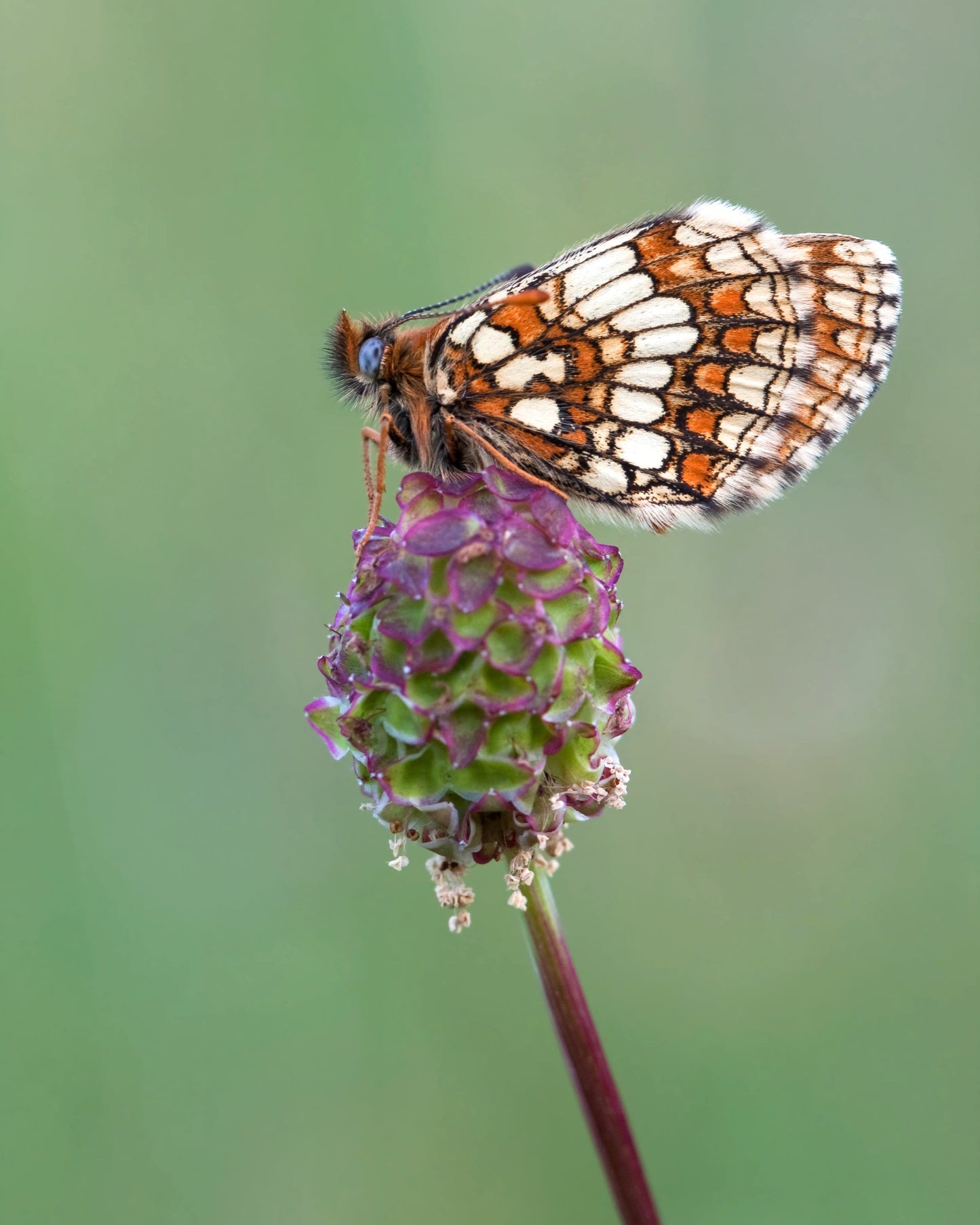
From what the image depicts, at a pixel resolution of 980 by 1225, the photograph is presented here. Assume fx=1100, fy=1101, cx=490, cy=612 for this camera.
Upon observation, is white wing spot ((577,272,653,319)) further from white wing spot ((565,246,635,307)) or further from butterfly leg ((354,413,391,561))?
butterfly leg ((354,413,391,561))

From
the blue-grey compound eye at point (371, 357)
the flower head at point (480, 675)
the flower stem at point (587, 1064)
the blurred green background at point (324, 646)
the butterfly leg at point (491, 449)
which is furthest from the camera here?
the blurred green background at point (324, 646)

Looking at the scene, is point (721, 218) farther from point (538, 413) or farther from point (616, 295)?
point (538, 413)

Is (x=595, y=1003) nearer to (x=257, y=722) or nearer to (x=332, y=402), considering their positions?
(x=257, y=722)

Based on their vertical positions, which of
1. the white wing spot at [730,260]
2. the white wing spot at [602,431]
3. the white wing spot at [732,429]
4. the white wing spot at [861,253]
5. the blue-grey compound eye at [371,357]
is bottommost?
the white wing spot at [732,429]

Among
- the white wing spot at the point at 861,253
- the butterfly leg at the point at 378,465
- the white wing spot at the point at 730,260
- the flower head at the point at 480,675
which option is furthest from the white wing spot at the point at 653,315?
the butterfly leg at the point at 378,465

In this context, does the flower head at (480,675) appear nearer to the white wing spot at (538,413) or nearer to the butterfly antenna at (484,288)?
the white wing spot at (538,413)
